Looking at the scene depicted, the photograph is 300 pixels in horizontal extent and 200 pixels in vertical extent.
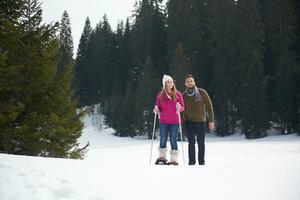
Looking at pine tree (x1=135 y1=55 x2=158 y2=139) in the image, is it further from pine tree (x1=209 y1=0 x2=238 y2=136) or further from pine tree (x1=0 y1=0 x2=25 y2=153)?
pine tree (x1=0 y1=0 x2=25 y2=153)

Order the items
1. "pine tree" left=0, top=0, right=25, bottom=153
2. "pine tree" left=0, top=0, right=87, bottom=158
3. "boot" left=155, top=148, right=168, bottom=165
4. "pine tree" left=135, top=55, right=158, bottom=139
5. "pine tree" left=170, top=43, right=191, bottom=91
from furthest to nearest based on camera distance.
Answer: "pine tree" left=135, top=55, right=158, bottom=139, "pine tree" left=170, top=43, right=191, bottom=91, "pine tree" left=0, top=0, right=87, bottom=158, "pine tree" left=0, top=0, right=25, bottom=153, "boot" left=155, top=148, right=168, bottom=165

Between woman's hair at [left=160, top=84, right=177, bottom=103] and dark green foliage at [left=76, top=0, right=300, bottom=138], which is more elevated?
dark green foliage at [left=76, top=0, right=300, bottom=138]

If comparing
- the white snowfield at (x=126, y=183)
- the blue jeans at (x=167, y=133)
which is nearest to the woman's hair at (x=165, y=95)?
the blue jeans at (x=167, y=133)

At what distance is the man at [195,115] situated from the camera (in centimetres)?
876

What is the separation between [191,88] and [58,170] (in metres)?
4.32

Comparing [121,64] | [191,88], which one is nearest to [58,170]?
[191,88]

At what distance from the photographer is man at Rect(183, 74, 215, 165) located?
28.7ft

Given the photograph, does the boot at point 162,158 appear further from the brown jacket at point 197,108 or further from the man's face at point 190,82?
the man's face at point 190,82

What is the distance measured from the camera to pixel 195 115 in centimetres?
878

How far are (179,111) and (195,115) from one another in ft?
1.40

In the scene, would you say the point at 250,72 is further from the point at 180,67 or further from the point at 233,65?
the point at 180,67

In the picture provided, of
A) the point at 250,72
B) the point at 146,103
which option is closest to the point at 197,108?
the point at 250,72

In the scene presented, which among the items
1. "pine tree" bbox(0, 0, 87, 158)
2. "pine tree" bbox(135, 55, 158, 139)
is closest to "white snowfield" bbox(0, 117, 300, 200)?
"pine tree" bbox(0, 0, 87, 158)

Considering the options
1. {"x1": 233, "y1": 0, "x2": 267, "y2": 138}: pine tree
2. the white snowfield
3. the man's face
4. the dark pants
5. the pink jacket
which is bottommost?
the white snowfield
